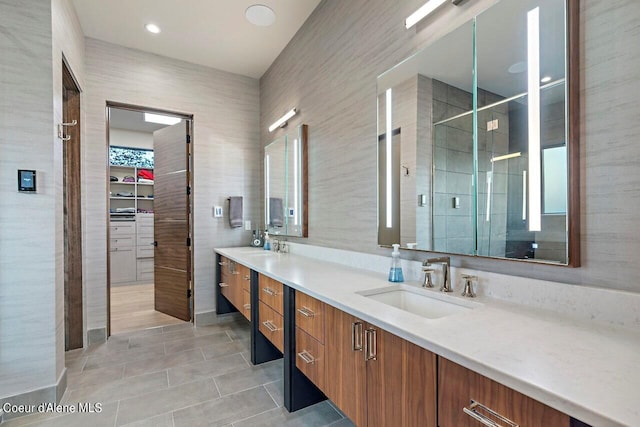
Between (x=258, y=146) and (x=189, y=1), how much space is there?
1638mm

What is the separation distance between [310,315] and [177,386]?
128cm

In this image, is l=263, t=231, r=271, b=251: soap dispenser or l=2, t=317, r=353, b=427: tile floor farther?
l=263, t=231, r=271, b=251: soap dispenser

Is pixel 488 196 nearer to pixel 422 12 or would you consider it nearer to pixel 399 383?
pixel 399 383

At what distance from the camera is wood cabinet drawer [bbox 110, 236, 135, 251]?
5.39m

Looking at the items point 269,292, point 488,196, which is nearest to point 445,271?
point 488,196

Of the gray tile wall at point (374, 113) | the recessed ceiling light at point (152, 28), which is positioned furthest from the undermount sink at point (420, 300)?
the recessed ceiling light at point (152, 28)

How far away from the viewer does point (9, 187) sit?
6.11 ft

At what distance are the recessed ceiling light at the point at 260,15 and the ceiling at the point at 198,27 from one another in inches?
1.5

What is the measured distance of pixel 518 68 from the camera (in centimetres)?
124

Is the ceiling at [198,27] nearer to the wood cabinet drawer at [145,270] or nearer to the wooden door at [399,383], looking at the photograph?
the wooden door at [399,383]

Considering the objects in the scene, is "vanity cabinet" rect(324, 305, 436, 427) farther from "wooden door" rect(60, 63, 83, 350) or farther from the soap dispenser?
"wooden door" rect(60, 63, 83, 350)

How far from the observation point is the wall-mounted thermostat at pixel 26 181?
6.14 ft

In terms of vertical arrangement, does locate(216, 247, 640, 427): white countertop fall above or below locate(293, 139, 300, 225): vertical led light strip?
below

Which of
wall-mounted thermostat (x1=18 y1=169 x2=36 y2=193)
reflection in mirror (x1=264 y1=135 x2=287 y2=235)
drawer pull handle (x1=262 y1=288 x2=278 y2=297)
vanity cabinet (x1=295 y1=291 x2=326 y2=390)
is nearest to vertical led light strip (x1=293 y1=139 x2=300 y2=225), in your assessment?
reflection in mirror (x1=264 y1=135 x2=287 y2=235)
